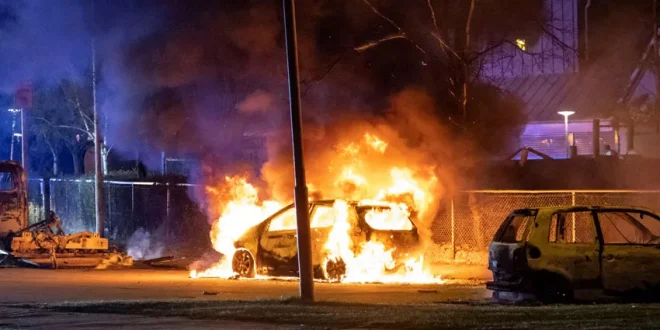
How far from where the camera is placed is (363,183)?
807 inches

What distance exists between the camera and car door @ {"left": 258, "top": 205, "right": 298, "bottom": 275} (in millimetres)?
17469

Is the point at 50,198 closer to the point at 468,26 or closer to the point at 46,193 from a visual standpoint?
the point at 46,193

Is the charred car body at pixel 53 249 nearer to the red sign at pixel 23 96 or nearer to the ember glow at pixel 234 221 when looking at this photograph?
the ember glow at pixel 234 221

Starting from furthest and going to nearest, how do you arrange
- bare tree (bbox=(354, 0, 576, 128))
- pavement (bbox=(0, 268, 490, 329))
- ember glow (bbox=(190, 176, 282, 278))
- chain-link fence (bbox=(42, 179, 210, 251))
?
chain-link fence (bbox=(42, 179, 210, 251)) → bare tree (bbox=(354, 0, 576, 128)) → ember glow (bbox=(190, 176, 282, 278)) → pavement (bbox=(0, 268, 490, 329))

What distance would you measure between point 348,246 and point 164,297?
358 cm

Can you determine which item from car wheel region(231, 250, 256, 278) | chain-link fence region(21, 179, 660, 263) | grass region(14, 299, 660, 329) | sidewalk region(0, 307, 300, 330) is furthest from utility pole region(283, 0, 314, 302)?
chain-link fence region(21, 179, 660, 263)

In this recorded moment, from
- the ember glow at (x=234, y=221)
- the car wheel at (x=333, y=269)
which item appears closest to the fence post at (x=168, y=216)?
the ember glow at (x=234, y=221)

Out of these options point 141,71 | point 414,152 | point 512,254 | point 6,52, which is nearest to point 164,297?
point 512,254

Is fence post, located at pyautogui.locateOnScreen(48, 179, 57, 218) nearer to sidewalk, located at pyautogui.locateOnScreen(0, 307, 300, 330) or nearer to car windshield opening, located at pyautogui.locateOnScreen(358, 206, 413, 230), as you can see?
car windshield opening, located at pyautogui.locateOnScreen(358, 206, 413, 230)

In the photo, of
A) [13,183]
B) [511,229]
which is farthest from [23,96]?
[511,229]

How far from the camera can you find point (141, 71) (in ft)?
87.9

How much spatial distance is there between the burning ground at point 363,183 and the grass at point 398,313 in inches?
159

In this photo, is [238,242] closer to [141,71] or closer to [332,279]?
[332,279]

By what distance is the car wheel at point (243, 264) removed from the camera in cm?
1803
